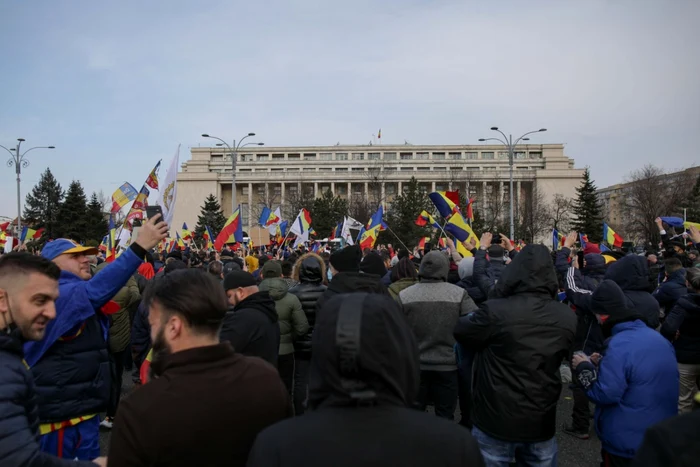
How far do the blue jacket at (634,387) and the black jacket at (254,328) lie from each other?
7.08 ft

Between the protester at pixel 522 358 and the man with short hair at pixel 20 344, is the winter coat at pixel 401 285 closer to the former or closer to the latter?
the protester at pixel 522 358

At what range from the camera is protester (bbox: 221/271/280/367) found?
356cm

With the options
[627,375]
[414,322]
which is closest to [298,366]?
[414,322]

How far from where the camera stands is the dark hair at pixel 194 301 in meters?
2.05

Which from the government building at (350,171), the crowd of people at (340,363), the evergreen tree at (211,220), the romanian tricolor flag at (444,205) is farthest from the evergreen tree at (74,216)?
the crowd of people at (340,363)

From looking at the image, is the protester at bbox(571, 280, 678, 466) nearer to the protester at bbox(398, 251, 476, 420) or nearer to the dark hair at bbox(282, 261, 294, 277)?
the protester at bbox(398, 251, 476, 420)

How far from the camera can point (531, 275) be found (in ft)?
10.9

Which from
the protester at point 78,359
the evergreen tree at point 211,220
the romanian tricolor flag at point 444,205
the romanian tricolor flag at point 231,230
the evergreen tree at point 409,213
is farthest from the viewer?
the evergreen tree at point 211,220

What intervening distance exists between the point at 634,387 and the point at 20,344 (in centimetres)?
324

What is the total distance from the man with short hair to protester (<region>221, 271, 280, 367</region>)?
131 cm

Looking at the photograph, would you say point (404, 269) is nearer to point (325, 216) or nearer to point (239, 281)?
point (239, 281)

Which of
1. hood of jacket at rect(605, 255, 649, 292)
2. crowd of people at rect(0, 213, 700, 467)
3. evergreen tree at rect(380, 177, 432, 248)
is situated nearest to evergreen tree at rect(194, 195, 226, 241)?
evergreen tree at rect(380, 177, 432, 248)

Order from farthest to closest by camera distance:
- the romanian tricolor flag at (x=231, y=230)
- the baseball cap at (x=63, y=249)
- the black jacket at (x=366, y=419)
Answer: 1. the romanian tricolor flag at (x=231, y=230)
2. the baseball cap at (x=63, y=249)
3. the black jacket at (x=366, y=419)

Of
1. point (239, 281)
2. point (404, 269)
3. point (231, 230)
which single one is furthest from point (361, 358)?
point (231, 230)
